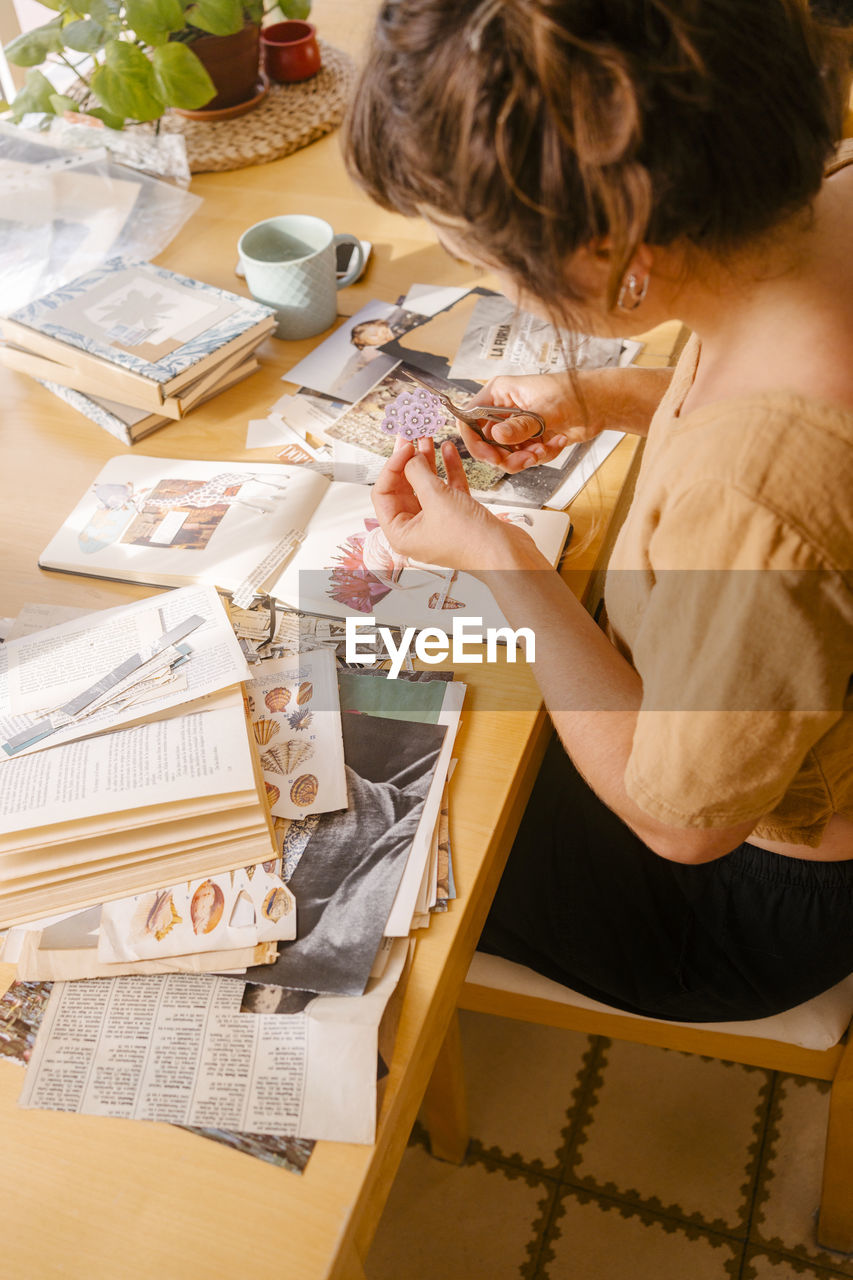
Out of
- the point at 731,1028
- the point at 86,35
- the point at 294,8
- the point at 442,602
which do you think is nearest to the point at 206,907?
the point at 442,602

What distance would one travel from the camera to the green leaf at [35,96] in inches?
55.0

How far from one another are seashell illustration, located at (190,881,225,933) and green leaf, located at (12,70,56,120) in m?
1.21

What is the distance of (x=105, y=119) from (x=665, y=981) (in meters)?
1.35

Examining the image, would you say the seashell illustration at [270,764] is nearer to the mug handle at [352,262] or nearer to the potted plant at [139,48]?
the mug handle at [352,262]

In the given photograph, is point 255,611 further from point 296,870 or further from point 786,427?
point 786,427

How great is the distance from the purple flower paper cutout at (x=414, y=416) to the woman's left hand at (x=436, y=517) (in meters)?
0.13

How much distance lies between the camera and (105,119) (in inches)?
55.9

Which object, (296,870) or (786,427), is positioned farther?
(296,870)

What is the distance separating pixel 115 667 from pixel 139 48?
3.06ft

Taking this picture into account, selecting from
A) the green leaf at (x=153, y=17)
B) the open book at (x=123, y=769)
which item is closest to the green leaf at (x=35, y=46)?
the green leaf at (x=153, y=17)

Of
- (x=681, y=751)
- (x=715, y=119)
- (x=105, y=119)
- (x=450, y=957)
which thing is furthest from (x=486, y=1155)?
(x=105, y=119)

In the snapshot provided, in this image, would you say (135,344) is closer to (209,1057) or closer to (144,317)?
(144,317)

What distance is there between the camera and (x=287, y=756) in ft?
2.62

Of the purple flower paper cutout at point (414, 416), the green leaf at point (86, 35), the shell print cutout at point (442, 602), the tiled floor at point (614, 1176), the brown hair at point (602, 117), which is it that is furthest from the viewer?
the green leaf at point (86, 35)
